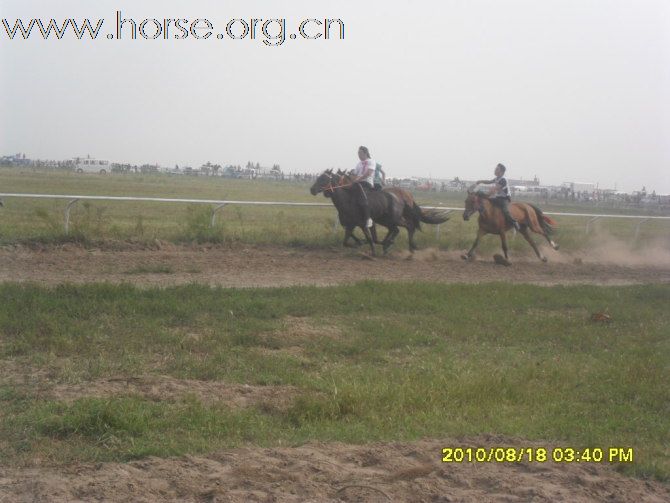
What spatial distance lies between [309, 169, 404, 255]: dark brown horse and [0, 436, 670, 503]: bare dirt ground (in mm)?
11771

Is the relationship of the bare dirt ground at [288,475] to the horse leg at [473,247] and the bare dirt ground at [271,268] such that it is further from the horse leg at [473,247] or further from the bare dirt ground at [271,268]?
the horse leg at [473,247]

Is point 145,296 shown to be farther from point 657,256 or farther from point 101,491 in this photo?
point 657,256

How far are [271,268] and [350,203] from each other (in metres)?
3.17

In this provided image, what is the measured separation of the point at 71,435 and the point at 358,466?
2.02 meters

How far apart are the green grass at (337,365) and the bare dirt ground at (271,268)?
6.10 feet

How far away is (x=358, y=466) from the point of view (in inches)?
212

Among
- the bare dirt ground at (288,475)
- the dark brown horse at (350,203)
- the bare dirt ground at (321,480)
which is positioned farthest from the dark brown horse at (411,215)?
the bare dirt ground at (321,480)

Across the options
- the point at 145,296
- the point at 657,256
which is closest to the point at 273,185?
the point at 657,256

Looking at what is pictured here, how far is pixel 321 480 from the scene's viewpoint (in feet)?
16.7

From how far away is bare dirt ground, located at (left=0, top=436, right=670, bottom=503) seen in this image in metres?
4.83

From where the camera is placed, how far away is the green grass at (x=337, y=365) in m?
5.94

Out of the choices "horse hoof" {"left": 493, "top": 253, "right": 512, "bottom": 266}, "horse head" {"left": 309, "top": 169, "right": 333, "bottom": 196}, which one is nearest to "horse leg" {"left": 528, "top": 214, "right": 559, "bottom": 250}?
"horse hoof" {"left": 493, "top": 253, "right": 512, "bottom": 266}

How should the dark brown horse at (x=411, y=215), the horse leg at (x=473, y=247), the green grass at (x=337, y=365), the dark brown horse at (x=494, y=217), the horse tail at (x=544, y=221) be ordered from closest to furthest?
1. the green grass at (x=337, y=365)
2. the dark brown horse at (x=494, y=217)
3. the horse leg at (x=473, y=247)
4. the dark brown horse at (x=411, y=215)
5. the horse tail at (x=544, y=221)

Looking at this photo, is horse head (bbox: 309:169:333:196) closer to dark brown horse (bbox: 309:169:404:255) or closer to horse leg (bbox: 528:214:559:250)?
dark brown horse (bbox: 309:169:404:255)
